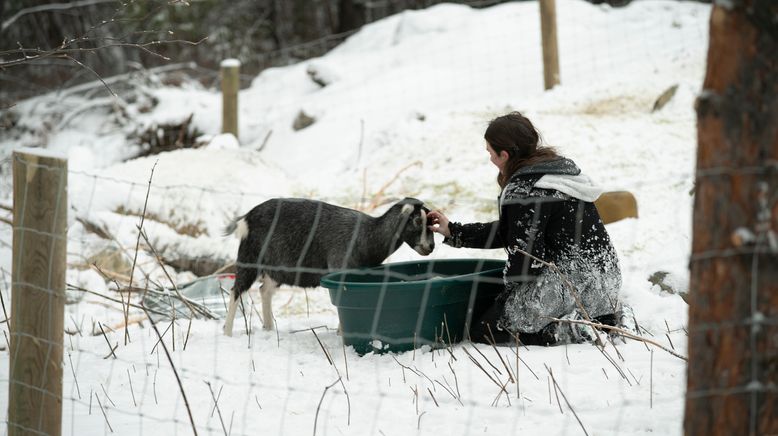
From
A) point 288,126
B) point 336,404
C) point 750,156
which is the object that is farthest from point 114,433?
point 288,126

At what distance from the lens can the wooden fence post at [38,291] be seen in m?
3.05

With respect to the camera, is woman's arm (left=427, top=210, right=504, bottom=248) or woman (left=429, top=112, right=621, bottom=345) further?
woman's arm (left=427, top=210, right=504, bottom=248)

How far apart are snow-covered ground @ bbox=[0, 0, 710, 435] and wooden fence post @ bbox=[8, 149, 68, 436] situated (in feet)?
1.01

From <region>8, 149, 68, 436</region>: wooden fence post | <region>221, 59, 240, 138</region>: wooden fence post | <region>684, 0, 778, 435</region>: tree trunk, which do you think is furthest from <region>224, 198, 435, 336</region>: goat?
<region>221, 59, 240, 138</region>: wooden fence post

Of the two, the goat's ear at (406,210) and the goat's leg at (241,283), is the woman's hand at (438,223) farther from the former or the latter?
the goat's leg at (241,283)

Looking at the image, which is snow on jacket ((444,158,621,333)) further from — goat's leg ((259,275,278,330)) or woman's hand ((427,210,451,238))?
goat's leg ((259,275,278,330))

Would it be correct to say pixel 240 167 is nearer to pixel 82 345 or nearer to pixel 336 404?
pixel 82 345

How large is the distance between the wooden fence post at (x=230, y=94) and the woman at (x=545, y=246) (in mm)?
7301

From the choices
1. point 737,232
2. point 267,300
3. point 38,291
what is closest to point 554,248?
point 267,300

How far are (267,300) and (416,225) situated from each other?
116cm

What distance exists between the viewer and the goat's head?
4.99m

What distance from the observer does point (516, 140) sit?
14.9 feet

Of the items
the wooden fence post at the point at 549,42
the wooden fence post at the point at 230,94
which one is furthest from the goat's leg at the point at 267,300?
the wooden fence post at the point at 549,42

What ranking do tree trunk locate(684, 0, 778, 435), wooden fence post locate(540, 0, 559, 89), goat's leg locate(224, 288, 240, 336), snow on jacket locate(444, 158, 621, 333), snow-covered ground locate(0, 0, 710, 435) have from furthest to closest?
wooden fence post locate(540, 0, 559, 89), goat's leg locate(224, 288, 240, 336), snow on jacket locate(444, 158, 621, 333), snow-covered ground locate(0, 0, 710, 435), tree trunk locate(684, 0, 778, 435)
